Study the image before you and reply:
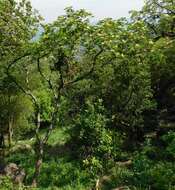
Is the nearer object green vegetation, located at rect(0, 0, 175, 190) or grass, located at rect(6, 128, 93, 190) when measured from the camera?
green vegetation, located at rect(0, 0, 175, 190)

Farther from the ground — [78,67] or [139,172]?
[78,67]

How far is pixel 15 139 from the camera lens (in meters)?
42.9

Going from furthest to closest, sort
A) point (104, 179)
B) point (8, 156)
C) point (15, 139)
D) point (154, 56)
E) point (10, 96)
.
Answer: point (15, 139) < point (10, 96) < point (8, 156) < point (104, 179) < point (154, 56)

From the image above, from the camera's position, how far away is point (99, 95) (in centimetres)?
3000

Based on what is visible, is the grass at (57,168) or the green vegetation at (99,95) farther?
the grass at (57,168)

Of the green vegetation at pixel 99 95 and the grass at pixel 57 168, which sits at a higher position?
the green vegetation at pixel 99 95

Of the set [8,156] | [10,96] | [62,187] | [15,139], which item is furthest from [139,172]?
[15,139]

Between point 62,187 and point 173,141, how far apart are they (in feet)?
20.8

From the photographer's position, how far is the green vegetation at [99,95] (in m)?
22.7

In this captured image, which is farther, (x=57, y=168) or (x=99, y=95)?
(x=99, y=95)

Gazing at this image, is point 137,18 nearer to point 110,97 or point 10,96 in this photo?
point 110,97

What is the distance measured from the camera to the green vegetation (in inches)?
893

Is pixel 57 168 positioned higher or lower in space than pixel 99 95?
lower

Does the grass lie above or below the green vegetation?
below
